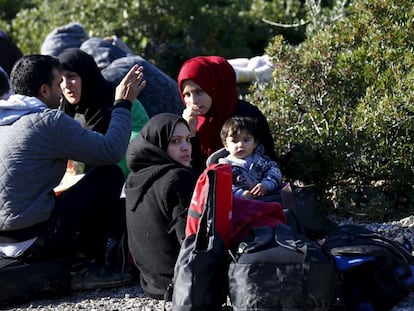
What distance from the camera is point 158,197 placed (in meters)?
4.55

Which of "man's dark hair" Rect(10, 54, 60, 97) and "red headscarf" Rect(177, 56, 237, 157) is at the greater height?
"man's dark hair" Rect(10, 54, 60, 97)

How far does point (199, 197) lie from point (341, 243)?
2.42 ft

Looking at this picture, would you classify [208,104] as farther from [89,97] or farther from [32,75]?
[32,75]

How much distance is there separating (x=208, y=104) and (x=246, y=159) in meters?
0.56

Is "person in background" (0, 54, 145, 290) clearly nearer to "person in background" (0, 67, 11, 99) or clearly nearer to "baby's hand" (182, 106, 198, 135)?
"person in background" (0, 67, 11, 99)

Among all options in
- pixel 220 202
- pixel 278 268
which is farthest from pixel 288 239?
pixel 220 202

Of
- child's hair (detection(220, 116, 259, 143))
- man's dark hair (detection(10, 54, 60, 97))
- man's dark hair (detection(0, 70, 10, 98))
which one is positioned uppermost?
man's dark hair (detection(10, 54, 60, 97))

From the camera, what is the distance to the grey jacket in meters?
4.82

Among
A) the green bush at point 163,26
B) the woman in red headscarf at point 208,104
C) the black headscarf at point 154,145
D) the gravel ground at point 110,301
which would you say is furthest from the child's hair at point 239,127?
the green bush at point 163,26

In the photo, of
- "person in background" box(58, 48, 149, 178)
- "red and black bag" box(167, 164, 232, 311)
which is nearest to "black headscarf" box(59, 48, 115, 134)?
"person in background" box(58, 48, 149, 178)

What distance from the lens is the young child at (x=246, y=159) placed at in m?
5.25

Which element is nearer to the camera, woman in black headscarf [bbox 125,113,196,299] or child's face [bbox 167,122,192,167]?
woman in black headscarf [bbox 125,113,196,299]

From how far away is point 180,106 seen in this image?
7.05m

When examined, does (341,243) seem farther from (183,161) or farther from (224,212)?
(183,161)
